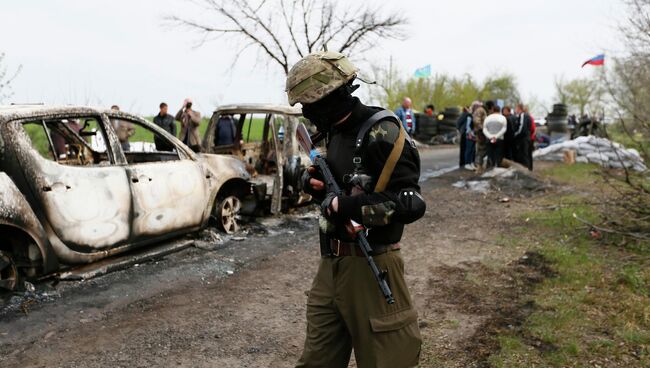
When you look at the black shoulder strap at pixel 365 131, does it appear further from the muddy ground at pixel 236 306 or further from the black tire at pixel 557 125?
the black tire at pixel 557 125

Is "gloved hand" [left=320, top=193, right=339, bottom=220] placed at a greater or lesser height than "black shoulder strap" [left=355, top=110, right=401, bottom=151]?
lesser

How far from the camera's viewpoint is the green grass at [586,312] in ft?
12.7

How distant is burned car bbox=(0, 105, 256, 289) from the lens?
15.9 feet

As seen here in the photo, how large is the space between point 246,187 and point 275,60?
13.7 m

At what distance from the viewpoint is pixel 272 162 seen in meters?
9.35

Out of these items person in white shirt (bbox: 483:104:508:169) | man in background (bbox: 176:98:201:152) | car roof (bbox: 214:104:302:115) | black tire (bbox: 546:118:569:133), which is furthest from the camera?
black tire (bbox: 546:118:569:133)

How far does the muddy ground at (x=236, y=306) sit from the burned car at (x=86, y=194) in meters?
0.33

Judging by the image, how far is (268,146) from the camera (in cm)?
947

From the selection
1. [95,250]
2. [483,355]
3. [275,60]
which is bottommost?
[483,355]

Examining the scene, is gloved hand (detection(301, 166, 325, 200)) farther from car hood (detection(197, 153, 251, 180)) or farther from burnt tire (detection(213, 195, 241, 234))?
burnt tire (detection(213, 195, 241, 234))

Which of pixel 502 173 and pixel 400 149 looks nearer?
pixel 400 149

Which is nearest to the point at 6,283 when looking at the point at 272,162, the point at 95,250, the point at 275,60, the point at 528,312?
the point at 95,250

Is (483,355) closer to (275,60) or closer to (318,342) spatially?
(318,342)

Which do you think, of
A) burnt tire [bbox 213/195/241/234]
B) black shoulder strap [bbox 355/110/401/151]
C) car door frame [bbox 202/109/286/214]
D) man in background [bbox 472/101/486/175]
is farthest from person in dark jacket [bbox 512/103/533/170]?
black shoulder strap [bbox 355/110/401/151]
